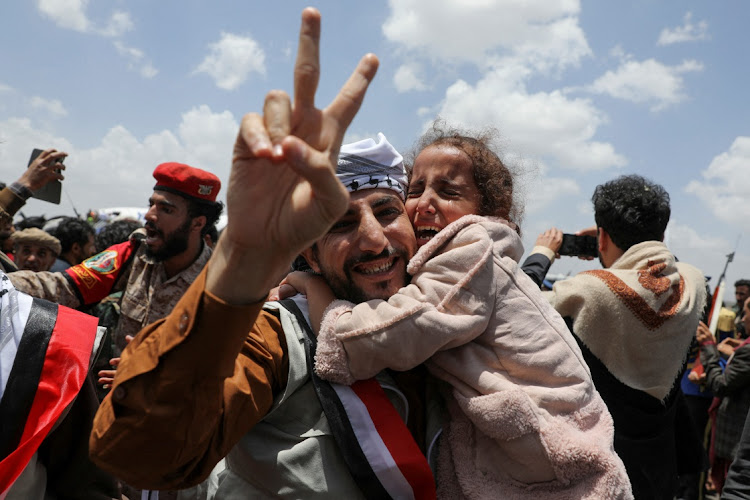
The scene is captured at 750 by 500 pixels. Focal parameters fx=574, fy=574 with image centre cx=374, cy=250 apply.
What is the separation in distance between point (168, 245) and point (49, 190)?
87 centimetres

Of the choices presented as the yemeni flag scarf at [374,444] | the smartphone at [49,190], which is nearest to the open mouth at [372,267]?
the yemeni flag scarf at [374,444]

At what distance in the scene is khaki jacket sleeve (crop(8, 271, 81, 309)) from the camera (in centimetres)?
346

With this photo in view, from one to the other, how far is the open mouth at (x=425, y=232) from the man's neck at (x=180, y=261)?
275 centimetres

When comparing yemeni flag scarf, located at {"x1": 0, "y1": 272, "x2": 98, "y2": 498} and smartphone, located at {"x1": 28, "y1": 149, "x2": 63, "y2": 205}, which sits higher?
A: smartphone, located at {"x1": 28, "y1": 149, "x2": 63, "y2": 205}

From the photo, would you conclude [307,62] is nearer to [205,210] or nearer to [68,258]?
[205,210]

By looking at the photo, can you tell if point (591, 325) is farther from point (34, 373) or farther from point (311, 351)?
point (34, 373)

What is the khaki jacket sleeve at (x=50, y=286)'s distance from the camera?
3461mm

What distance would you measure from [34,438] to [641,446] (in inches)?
111

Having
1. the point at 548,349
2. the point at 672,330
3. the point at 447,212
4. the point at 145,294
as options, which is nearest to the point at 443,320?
the point at 548,349

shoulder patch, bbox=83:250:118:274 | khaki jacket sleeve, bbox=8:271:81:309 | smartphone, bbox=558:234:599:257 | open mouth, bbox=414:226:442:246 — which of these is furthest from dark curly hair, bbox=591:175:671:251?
khaki jacket sleeve, bbox=8:271:81:309

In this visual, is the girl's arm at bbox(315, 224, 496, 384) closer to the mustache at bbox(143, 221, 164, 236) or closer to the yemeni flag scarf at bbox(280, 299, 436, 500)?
the yemeni flag scarf at bbox(280, 299, 436, 500)

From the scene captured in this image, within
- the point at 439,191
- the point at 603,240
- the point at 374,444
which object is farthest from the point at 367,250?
the point at 603,240

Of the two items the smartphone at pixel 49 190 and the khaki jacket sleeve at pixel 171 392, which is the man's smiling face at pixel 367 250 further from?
the smartphone at pixel 49 190

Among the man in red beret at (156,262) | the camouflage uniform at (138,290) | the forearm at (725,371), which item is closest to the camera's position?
the camouflage uniform at (138,290)
